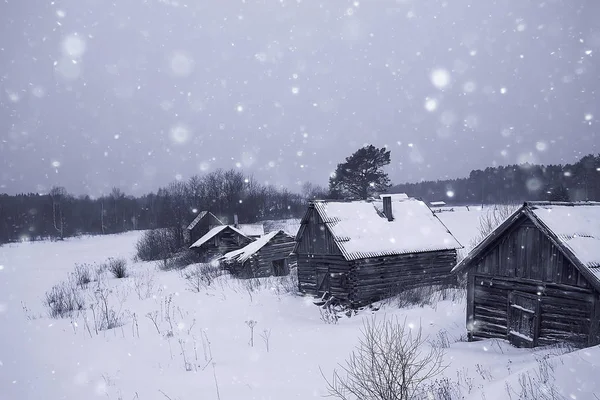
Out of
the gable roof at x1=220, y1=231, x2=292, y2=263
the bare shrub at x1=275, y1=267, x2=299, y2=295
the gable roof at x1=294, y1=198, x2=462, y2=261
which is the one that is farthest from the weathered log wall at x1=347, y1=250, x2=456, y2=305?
the gable roof at x1=220, y1=231, x2=292, y2=263

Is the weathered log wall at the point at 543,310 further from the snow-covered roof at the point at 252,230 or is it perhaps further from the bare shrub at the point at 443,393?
the snow-covered roof at the point at 252,230

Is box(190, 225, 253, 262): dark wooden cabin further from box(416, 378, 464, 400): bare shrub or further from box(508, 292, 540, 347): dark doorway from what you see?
box(416, 378, 464, 400): bare shrub

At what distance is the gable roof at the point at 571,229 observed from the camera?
9073 mm

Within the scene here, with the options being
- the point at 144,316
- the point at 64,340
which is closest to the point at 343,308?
the point at 144,316

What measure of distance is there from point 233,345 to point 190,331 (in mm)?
2556

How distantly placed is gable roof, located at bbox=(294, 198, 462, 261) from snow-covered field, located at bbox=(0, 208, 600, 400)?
333 centimetres

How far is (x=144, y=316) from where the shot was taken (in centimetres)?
1584

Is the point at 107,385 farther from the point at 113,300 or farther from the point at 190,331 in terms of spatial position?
the point at 113,300

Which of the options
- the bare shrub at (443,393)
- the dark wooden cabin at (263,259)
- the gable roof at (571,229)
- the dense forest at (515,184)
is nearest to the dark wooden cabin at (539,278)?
the gable roof at (571,229)

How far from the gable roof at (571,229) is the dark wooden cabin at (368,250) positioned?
8236mm

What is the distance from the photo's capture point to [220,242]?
134ft

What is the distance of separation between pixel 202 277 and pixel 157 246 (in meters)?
25.1

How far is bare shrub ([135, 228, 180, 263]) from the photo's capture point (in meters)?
49.6

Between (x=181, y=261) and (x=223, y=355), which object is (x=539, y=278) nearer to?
(x=223, y=355)
